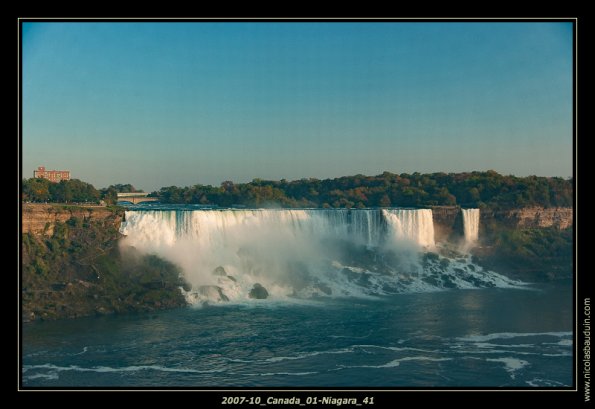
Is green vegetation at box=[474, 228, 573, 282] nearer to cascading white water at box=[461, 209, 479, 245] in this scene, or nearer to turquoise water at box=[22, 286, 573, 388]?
cascading white water at box=[461, 209, 479, 245]

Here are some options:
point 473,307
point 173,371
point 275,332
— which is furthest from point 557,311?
point 173,371

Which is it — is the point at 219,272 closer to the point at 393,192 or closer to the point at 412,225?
the point at 412,225

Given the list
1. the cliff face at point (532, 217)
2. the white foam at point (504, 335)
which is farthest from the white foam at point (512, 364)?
the cliff face at point (532, 217)

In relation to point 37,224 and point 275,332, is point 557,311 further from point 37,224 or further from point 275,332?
point 37,224

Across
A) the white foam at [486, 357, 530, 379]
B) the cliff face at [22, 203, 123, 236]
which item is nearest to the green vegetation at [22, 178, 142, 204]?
the cliff face at [22, 203, 123, 236]
